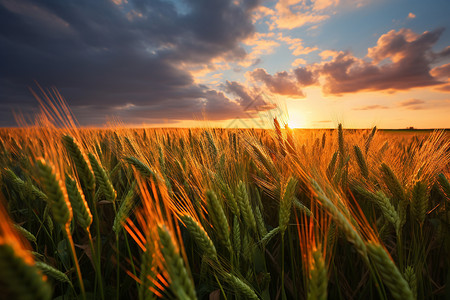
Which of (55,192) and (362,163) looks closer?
(55,192)

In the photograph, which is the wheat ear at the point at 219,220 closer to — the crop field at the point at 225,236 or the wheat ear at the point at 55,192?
the crop field at the point at 225,236

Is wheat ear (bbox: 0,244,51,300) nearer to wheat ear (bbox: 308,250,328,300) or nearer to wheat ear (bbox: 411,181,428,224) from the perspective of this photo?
wheat ear (bbox: 308,250,328,300)

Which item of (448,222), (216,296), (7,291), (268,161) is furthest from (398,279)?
(448,222)

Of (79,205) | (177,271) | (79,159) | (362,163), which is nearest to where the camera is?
(177,271)

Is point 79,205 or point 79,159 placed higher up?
point 79,159

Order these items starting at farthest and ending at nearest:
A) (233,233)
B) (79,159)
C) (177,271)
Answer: (233,233) < (79,159) < (177,271)

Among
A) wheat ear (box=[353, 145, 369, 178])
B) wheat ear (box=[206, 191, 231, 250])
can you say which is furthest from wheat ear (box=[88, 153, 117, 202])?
wheat ear (box=[353, 145, 369, 178])

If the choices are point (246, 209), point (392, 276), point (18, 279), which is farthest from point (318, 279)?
point (18, 279)

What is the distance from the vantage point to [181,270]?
0.52m

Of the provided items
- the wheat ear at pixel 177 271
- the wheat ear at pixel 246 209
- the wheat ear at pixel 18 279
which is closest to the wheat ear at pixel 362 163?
the wheat ear at pixel 246 209

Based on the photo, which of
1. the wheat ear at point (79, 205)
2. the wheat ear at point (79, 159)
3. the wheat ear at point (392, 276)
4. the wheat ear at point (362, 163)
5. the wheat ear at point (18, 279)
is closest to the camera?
the wheat ear at point (18, 279)

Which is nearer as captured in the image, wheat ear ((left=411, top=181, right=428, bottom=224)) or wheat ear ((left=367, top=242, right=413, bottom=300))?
wheat ear ((left=367, top=242, right=413, bottom=300))

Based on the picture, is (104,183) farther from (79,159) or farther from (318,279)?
(318,279)

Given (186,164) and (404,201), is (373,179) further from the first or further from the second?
(186,164)
